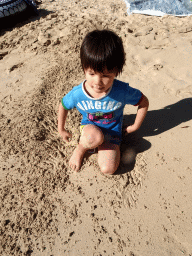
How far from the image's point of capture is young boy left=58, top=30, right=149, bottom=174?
1098 mm

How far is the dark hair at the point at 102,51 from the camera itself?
3.54ft

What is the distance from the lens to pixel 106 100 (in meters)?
1.39

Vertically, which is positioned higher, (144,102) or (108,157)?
(144,102)

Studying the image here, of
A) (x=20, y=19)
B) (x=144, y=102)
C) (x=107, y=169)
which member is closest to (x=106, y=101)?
(x=144, y=102)

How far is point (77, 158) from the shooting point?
1.64 m

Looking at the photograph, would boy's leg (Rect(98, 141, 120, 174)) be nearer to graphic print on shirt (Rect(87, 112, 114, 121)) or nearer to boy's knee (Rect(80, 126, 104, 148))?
boy's knee (Rect(80, 126, 104, 148))

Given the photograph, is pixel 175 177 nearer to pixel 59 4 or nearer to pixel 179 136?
Answer: pixel 179 136

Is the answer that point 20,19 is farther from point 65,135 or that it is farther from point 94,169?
point 94,169

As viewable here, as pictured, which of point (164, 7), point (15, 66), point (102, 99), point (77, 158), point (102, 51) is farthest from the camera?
point (164, 7)

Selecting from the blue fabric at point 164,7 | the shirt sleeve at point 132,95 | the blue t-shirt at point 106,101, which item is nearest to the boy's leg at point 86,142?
the blue t-shirt at point 106,101


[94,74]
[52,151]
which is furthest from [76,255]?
[94,74]

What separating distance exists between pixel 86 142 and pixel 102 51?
718 mm

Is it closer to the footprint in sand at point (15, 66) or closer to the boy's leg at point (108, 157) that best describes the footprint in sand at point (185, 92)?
the boy's leg at point (108, 157)

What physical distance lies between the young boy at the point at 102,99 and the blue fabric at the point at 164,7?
104 inches
